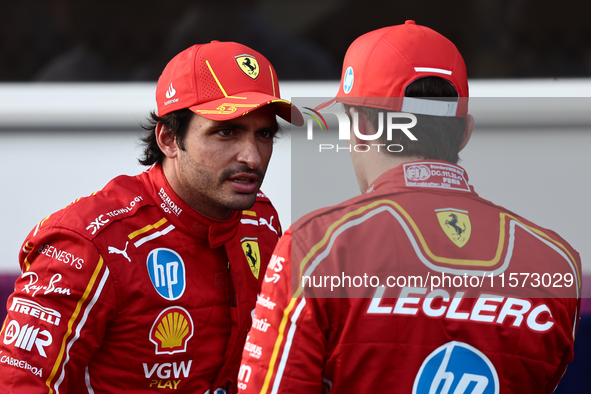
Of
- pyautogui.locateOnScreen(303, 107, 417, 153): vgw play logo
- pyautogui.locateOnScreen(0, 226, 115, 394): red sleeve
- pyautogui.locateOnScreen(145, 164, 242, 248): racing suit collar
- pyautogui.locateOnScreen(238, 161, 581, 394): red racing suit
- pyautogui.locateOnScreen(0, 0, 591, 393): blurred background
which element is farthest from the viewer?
pyautogui.locateOnScreen(0, 0, 591, 393): blurred background

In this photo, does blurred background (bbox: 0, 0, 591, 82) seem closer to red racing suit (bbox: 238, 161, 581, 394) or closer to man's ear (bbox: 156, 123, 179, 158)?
man's ear (bbox: 156, 123, 179, 158)

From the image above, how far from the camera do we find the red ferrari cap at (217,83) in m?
1.34

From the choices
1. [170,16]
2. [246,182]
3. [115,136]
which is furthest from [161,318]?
[170,16]

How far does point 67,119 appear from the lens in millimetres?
2363

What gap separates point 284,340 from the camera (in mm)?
877

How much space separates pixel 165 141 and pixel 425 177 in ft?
2.45

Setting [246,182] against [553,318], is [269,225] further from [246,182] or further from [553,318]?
[553,318]

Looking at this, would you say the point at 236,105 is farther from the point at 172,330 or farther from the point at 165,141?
the point at 172,330

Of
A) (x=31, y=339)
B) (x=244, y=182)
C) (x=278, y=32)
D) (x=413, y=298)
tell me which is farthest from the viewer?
(x=278, y=32)

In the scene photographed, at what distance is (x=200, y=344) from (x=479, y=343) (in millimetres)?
664

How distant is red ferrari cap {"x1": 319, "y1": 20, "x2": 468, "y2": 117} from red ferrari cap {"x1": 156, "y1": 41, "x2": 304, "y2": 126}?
35 centimetres

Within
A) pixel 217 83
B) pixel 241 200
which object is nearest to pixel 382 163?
pixel 241 200

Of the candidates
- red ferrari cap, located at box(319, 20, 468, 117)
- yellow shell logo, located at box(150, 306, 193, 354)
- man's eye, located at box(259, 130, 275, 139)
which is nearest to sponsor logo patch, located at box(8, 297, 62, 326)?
yellow shell logo, located at box(150, 306, 193, 354)

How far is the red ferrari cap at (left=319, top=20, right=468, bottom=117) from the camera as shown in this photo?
0.98 metres
